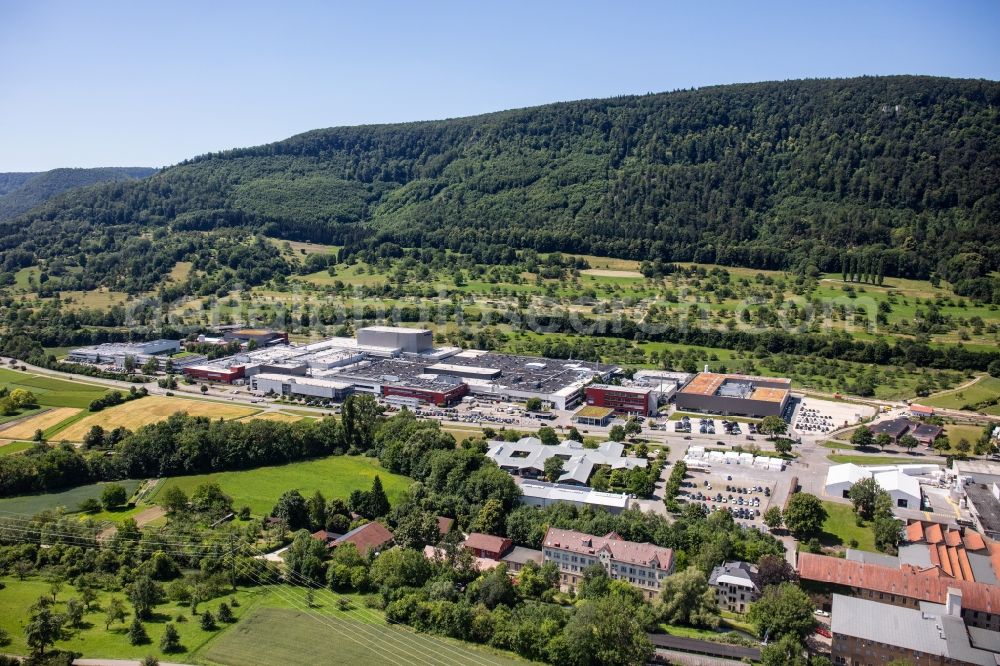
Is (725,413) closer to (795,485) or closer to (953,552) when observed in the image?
(795,485)

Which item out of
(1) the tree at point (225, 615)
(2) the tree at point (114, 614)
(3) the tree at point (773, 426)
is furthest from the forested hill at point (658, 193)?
(2) the tree at point (114, 614)

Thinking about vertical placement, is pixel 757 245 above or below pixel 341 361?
above

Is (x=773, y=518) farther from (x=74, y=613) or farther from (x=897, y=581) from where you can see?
(x=74, y=613)

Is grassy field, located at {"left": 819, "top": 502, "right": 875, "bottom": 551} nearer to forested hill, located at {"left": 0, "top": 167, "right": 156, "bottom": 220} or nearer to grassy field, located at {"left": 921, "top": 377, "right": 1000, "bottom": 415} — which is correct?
grassy field, located at {"left": 921, "top": 377, "right": 1000, "bottom": 415}

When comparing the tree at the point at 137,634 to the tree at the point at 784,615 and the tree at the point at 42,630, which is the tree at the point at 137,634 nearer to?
the tree at the point at 42,630

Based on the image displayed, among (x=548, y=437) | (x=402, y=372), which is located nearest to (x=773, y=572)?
(x=548, y=437)

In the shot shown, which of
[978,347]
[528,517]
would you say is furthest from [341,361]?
[978,347]
